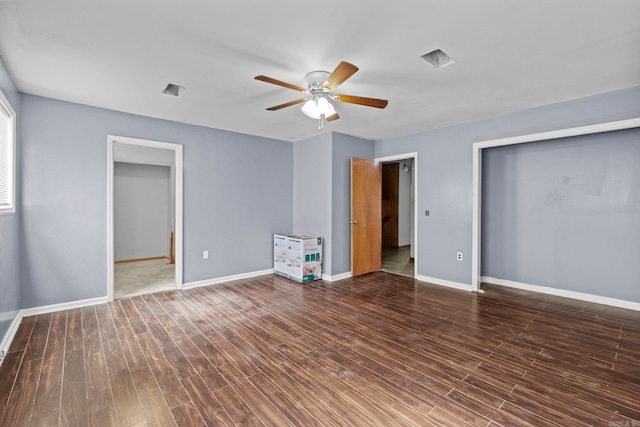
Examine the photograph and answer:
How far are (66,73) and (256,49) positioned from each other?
194 cm

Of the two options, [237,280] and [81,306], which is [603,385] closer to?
[237,280]

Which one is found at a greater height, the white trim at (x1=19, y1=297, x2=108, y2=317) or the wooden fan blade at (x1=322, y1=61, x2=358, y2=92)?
the wooden fan blade at (x1=322, y1=61, x2=358, y2=92)

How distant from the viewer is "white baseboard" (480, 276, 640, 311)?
3.57 m

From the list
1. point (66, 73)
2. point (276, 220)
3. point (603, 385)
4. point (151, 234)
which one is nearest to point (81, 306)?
point (66, 73)

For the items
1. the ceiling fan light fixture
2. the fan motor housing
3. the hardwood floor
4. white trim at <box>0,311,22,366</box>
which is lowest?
the hardwood floor

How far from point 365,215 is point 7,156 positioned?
4.62m

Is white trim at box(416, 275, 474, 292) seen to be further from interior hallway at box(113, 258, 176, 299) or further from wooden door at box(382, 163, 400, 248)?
interior hallway at box(113, 258, 176, 299)

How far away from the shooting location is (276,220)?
5512 mm

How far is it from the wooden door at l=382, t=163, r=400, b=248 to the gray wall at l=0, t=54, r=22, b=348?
288 inches

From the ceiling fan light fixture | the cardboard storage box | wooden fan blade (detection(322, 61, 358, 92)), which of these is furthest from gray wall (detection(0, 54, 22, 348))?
the cardboard storage box

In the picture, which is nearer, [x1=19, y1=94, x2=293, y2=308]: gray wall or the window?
the window

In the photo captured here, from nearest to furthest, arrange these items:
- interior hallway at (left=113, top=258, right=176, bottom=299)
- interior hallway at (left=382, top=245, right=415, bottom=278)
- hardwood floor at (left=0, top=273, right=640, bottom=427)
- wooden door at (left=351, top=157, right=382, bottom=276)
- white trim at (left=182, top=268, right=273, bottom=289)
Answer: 1. hardwood floor at (left=0, top=273, right=640, bottom=427)
2. interior hallway at (left=113, top=258, right=176, bottom=299)
3. white trim at (left=182, top=268, right=273, bottom=289)
4. wooden door at (left=351, top=157, right=382, bottom=276)
5. interior hallway at (left=382, top=245, right=415, bottom=278)

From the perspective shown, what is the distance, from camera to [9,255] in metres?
2.81

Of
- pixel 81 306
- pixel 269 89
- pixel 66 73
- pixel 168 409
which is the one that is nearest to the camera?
pixel 168 409
